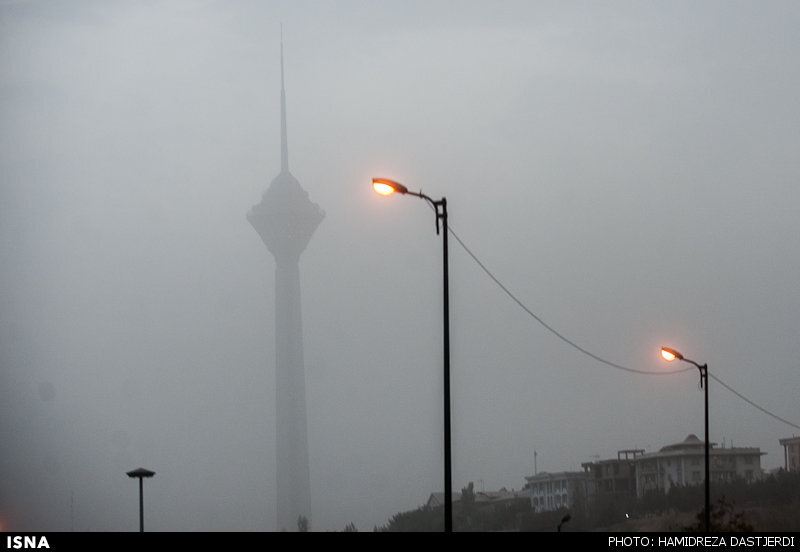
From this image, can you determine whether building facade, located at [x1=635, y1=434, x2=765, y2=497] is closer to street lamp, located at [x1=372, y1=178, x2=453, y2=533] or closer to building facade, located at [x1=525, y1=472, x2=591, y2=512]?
building facade, located at [x1=525, y1=472, x2=591, y2=512]

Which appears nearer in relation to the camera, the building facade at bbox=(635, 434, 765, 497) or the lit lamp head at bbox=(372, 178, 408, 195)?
the lit lamp head at bbox=(372, 178, 408, 195)

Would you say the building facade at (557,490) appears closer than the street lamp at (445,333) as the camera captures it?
No

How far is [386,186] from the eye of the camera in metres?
24.4

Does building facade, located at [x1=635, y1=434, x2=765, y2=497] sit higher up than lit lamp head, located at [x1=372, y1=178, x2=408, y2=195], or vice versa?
lit lamp head, located at [x1=372, y1=178, x2=408, y2=195]

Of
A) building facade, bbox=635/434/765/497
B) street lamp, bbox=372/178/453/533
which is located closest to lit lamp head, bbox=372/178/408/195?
street lamp, bbox=372/178/453/533

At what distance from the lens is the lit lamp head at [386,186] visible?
24375mm

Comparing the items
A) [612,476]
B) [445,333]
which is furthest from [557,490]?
[445,333]

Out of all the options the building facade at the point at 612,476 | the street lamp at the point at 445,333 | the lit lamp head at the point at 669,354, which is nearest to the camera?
the street lamp at the point at 445,333

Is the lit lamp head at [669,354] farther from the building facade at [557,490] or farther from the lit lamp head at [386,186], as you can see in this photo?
the building facade at [557,490]

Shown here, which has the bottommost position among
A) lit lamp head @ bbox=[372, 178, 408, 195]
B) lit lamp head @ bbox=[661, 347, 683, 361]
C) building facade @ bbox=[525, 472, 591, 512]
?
building facade @ bbox=[525, 472, 591, 512]

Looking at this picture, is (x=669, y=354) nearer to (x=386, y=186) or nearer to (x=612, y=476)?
(x=386, y=186)

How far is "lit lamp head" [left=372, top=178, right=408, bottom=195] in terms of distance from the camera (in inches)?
960

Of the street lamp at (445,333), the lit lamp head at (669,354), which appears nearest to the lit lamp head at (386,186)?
the street lamp at (445,333)
